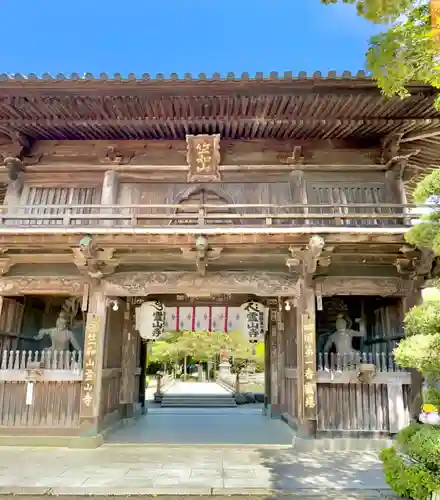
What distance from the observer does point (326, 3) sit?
14.0ft

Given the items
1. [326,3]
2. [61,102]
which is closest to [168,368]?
[61,102]

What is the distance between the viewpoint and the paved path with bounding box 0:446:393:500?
587 centimetres

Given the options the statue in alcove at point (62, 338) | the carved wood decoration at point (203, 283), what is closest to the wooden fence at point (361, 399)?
the carved wood decoration at point (203, 283)

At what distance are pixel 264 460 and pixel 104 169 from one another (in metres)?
7.32

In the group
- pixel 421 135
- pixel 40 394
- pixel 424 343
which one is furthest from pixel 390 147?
pixel 40 394

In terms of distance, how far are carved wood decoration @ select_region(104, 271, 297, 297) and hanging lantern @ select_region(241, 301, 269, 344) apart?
2136 millimetres

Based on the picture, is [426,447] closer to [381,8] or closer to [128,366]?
[381,8]

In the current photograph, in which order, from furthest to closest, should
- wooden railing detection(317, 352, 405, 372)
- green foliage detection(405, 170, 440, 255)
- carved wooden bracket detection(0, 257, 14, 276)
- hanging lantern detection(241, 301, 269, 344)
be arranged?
1. hanging lantern detection(241, 301, 269, 344)
2. carved wooden bracket detection(0, 257, 14, 276)
3. wooden railing detection(317, 352, 405, 372)
4. green foliage detection(405, 170, 440, 255)

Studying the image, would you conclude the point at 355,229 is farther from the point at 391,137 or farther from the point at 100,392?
the point at 100,392

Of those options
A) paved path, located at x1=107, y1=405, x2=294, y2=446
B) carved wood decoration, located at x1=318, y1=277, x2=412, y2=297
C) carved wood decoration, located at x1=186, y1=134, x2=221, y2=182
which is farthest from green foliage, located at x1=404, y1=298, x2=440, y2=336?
carved wood decoration, located at x1=186, y1=134, x2=221, y2=182

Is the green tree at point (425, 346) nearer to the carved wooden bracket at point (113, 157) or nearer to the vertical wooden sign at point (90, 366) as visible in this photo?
the vertical wooden sign at point (90, 366)

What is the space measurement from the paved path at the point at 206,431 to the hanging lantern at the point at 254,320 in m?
2.44

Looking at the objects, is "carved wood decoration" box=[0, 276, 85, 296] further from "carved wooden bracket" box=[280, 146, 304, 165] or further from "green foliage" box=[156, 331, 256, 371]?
"green foliage" box=[156, 331, 256, 371]

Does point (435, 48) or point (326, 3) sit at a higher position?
point (326, 3)
